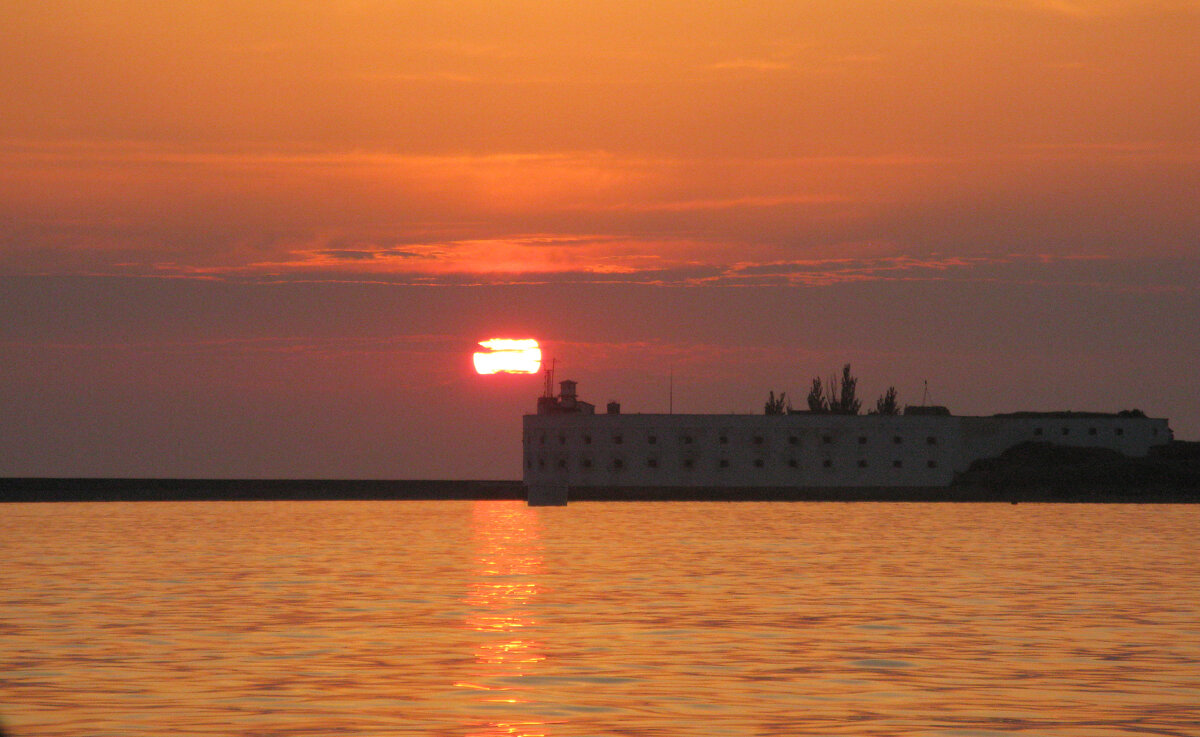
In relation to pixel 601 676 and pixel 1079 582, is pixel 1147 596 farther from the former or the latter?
pixel 601 676

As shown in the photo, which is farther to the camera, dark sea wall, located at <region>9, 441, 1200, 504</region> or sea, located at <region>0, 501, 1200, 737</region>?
dark sea wall, located at <region>9, 441, 1200, 504</region>

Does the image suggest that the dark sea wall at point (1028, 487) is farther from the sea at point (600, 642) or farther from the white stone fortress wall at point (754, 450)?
the sea at point (600, 642)

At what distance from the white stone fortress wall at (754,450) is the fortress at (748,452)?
0.10 metres

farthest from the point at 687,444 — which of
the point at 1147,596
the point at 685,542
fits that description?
the point at 1147,596

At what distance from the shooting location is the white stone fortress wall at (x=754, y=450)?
177750 mm

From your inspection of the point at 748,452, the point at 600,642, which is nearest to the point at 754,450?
the point at 748,452

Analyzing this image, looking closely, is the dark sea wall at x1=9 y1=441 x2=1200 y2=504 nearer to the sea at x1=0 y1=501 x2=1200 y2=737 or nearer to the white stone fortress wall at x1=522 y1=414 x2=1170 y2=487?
the white stone fortress wall at x1=522 y1=414 x2=1170 y2=487

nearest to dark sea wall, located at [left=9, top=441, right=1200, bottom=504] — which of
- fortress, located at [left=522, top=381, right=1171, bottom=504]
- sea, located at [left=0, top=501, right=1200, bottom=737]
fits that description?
fortress, located at [left=522, top=381, right=1171, bottom=504]

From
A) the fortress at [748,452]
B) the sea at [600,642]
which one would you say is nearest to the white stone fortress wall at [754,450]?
the fortress at [748,452]

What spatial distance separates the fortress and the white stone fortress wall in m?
0.10

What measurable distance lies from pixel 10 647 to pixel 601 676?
433 inches

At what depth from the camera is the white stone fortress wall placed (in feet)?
583

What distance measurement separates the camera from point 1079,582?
50.0m

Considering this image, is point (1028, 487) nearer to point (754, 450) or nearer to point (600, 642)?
point (754, 450)
